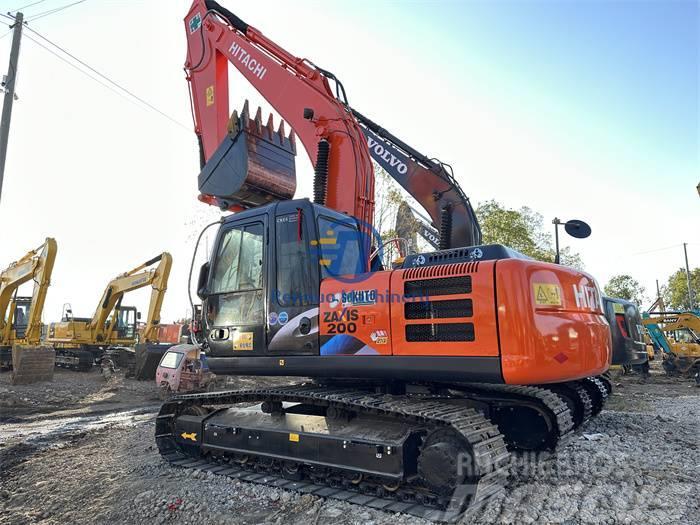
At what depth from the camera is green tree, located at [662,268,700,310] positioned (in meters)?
49.6

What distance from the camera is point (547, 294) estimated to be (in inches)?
155

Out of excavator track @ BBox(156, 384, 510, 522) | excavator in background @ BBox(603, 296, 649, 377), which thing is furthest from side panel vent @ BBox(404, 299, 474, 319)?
excavator in background @ BBox(603, 296, 649, 377)

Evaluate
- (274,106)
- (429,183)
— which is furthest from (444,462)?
(429,183)

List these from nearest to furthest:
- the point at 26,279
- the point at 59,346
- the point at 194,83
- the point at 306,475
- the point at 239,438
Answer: the point at 306,475, the point at 239,438, the point at 194,83, the point at 26,279, the point at 59,346

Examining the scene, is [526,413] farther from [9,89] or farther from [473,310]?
[9,89]

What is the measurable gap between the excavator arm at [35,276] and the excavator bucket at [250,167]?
38.8 feet

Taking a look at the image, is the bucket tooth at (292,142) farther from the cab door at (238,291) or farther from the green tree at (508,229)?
the green tree at (508,229)

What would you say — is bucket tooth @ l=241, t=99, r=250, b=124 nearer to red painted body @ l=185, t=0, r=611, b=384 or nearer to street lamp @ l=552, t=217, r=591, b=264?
red painted body @ l=185, t=0, r=611, b=384

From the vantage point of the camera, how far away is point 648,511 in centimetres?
390

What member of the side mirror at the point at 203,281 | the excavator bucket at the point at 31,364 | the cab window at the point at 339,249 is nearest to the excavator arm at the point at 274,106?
the cab window at the point at 339,249

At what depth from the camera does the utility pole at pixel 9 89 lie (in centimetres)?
938

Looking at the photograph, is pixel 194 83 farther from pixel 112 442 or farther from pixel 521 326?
pixel 521 326

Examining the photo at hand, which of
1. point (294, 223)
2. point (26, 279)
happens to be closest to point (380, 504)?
point (294, 223)

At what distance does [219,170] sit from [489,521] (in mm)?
4608
